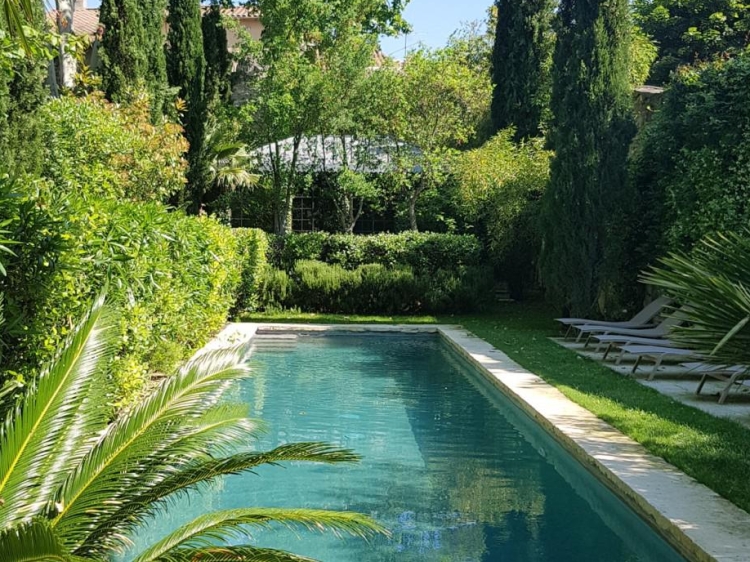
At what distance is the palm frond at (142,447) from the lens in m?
3.56

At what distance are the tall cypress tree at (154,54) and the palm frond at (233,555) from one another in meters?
14.9

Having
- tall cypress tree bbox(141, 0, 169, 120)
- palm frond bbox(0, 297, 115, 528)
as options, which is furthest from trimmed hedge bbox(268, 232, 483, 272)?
palm frond bbox(0, 297, 115, 528)

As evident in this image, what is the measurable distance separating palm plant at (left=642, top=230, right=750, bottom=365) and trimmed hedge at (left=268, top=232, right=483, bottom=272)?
15264 millimetres

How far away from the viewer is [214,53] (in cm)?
2419

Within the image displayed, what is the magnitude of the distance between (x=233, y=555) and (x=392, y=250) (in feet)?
58.8

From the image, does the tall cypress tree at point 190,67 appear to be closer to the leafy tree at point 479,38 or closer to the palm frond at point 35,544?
the leafy tree at point 479,38

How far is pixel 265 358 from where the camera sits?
49.2ft

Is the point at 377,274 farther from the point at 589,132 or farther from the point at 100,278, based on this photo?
the point at 100,278

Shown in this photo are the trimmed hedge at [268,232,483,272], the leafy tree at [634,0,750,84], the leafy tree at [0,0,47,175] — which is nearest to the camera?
the leafy tree at [0,0,47,175]

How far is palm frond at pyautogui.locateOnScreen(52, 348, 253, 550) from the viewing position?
140 inches

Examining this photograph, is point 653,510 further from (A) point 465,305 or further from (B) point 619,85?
(A) point 465,305

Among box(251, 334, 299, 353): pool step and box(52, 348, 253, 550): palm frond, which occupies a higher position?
box(52, 348, 253, 550): palm frond

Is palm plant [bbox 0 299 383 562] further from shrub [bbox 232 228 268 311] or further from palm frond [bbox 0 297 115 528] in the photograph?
shrub [bbox 232 228 268 311]

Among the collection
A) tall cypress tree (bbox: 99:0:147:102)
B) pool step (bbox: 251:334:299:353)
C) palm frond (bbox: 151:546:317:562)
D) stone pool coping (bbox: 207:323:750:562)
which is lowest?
stone pool coping (bbox: 207:323:750:562)
